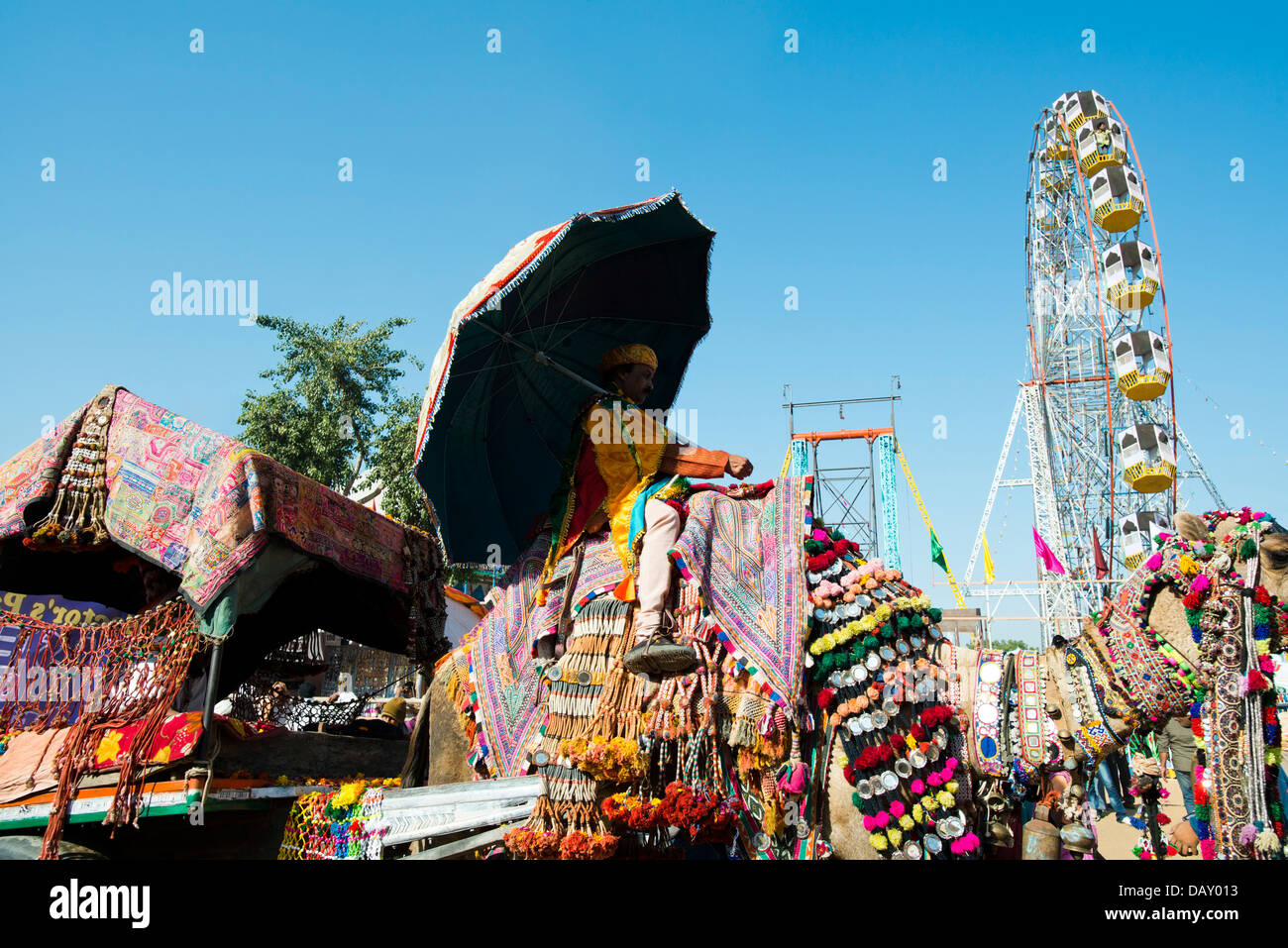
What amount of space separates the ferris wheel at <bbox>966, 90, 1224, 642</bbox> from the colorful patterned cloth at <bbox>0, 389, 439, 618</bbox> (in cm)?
1493

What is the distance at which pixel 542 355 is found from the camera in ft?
19.7

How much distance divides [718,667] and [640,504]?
39.7 inches

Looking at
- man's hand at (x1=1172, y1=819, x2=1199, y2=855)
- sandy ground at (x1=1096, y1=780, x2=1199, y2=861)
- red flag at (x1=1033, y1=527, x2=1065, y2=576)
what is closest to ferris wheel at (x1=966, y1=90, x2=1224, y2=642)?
red flag at (x1=1033, y1=527, x2=1065, y2=576)

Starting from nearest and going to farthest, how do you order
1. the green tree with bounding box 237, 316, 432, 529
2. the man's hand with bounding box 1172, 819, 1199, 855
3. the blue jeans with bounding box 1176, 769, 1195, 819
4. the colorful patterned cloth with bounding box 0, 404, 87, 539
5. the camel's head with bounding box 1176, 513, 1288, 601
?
1. the camel's head with bounding box 1176, 513, 1288, 601
2. the man's hand with bounding box 1172, 819, 1199, 855
3. the colorful patterned cloth with bounding box 0, 404, 87, 539
4. the blue jeans with bounding box 1176, 769, 1195, 819
5. the green tree with bounding box 237, 316, 432, 529

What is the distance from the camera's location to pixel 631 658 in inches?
167

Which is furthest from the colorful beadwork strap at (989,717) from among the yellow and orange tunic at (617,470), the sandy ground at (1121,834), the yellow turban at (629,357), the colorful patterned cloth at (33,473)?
the colorful patterned cloth at (33,473)

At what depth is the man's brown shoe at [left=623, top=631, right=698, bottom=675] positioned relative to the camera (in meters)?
4.15

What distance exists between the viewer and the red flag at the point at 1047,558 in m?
23.9

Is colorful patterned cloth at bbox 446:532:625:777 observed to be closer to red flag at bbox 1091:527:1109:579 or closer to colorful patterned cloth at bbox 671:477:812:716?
colorful patterned cloth at bbox 671:477:812:716

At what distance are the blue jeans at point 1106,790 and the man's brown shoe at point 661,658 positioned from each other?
1.91 metres

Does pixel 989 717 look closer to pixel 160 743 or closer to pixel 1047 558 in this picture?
pixel 160 743

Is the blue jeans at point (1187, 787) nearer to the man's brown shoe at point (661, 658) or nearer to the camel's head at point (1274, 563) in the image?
the camel's head at point (1274, 563)
